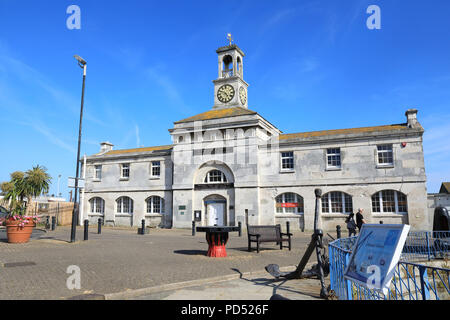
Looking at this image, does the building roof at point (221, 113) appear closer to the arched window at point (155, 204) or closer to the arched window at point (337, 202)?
the arched window at point (155, 204)

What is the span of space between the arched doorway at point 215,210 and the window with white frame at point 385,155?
463 inches

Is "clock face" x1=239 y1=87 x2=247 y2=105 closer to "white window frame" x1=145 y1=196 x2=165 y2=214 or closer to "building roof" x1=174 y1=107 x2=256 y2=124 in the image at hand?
"building roof" x1=174 y1=107 x2=256 y2=124

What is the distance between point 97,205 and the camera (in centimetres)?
3275

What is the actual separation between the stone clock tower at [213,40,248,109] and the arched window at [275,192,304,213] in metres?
10.4

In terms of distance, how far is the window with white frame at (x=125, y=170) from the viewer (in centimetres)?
3194

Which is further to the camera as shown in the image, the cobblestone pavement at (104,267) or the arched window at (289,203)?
the arched window at (289,203)

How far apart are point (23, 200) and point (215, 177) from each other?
56.2ft

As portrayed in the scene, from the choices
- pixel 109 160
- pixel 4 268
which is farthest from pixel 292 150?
pixel 4 268

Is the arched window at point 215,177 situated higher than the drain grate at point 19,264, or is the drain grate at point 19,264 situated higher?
the arched window at point 215,177

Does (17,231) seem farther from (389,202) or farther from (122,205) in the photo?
(389,202)

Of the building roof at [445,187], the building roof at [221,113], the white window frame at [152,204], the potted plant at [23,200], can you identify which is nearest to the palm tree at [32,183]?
the potted plant at [23,200]

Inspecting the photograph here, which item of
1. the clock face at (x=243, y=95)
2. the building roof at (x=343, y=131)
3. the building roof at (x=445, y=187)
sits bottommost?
the building roof at (x=445, y=187)
